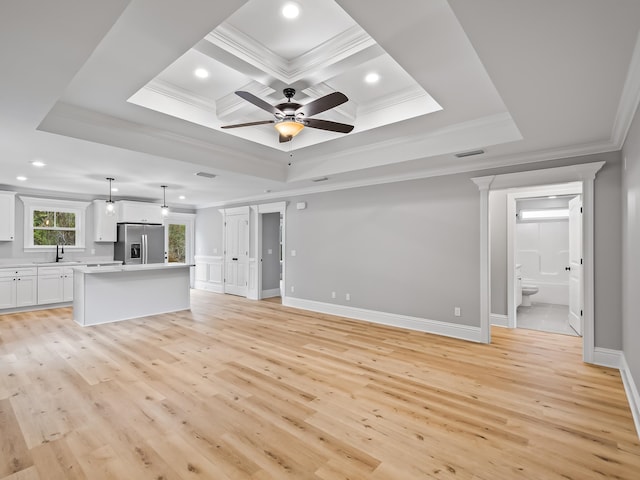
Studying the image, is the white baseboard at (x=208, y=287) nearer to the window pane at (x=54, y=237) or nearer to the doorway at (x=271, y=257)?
the doorway at (x=271, y=257)

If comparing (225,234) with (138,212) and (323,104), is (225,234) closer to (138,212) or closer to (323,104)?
(138,212)

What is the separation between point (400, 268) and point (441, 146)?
2031 mm

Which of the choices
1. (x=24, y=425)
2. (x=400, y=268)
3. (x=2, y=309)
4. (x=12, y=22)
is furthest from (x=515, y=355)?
(x=2, y=309)

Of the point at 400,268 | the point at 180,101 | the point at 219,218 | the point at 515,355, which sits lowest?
the point at 515,355

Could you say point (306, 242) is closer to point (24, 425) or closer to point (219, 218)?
point (219, 218)

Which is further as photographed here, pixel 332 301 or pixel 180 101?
pixel 332 301

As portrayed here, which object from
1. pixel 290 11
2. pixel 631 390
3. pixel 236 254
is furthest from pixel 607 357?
pixel 236 254

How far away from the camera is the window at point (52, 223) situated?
6.68 metres

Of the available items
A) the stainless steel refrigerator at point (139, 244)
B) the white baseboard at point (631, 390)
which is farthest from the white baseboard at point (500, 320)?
the stainless steel refrigerator at point (139, 244)

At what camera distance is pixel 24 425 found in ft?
7.79

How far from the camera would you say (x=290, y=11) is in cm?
231

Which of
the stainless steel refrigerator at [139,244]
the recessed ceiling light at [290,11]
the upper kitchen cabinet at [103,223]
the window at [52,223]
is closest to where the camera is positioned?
the recessed ceiling light at [290,11]

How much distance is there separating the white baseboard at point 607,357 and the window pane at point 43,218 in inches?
385

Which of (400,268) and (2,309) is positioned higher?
(400,268)
